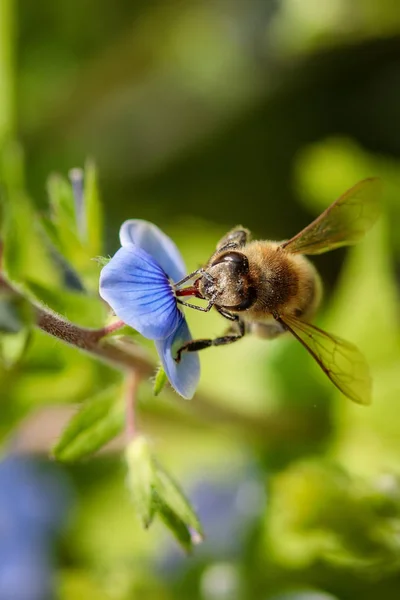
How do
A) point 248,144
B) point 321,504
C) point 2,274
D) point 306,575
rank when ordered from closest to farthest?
point 2,274
point 321,504
point 306,575
point 248,144

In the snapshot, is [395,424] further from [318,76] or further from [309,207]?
[318,76]

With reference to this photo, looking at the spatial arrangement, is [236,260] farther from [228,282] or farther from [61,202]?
[61,202]

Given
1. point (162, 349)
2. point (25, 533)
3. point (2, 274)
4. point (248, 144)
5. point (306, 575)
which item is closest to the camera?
point (162, 349)

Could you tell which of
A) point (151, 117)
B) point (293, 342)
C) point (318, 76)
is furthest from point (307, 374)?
point (151, 117)

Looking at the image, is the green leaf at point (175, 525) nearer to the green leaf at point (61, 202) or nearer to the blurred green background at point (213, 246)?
the blurred green background at point (213, 246)

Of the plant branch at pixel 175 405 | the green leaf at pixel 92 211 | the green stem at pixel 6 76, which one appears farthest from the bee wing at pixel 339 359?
the green stem at pixel 6 76

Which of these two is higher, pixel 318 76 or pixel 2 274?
pixel 2 274

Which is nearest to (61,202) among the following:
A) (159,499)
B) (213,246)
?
(159,499)

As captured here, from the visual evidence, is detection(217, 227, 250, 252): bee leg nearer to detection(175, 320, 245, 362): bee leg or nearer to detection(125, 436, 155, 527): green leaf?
detection(175, 320, 245, 362): bee leg

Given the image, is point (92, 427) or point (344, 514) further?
point (344, 514)
